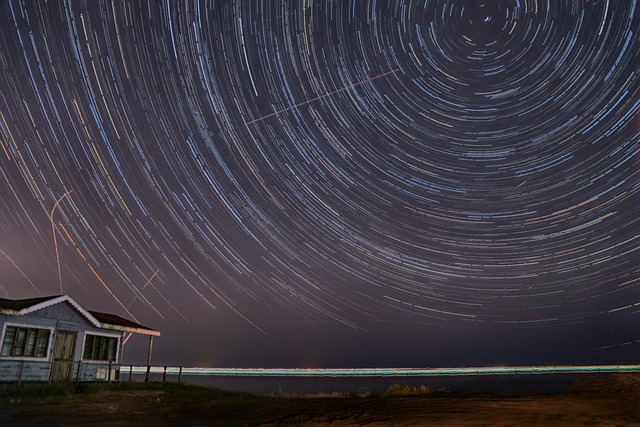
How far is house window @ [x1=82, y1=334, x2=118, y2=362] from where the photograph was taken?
24.0 m

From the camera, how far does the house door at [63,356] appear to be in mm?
21984

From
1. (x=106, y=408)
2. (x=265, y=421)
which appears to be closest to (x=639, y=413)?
(x=265, y=421)

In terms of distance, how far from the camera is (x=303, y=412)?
15438 millimetres

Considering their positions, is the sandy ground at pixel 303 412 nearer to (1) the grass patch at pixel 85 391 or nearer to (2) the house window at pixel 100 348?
(1) the grass patch at pixel 85 391

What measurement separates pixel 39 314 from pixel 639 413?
23431 mm

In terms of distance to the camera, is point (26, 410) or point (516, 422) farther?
point (26, 410)

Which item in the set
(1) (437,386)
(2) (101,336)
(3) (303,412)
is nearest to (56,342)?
(2) (101,336)

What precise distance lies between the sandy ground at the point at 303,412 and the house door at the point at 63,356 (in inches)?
152

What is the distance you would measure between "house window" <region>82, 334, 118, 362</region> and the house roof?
0.65m

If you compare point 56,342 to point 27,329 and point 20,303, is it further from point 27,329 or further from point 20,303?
point 20,303

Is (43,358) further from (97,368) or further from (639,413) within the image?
(639,413)

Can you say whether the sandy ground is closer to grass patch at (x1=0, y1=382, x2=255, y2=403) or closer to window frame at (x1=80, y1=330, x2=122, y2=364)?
grass patch at (x1=0, y1=382, x2=255, y2=403)

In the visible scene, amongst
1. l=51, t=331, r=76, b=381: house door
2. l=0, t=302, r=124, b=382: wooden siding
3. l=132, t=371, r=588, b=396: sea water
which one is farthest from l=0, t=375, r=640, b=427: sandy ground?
l=132, t=371, r=588, b=396: sea water

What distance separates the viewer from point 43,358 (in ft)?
69.9
